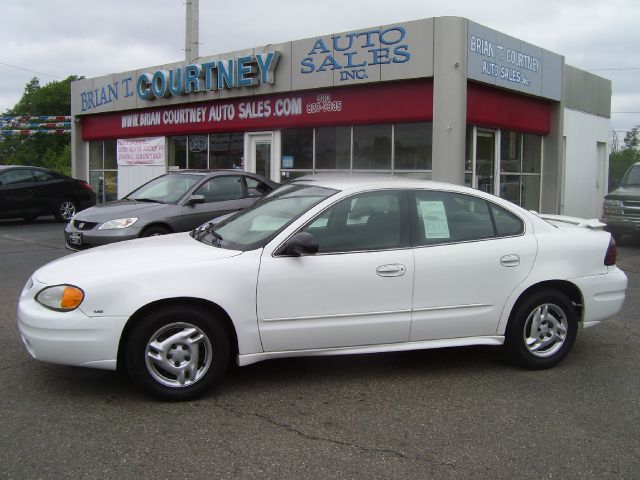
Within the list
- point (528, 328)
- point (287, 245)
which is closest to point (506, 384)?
point (528, 328)

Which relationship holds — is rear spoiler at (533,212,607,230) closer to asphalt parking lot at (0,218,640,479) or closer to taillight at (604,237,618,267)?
taillight at (604,237,618,267)

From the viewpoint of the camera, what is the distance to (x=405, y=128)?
13.6 metres

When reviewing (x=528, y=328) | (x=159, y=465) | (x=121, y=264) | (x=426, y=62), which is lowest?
(x=159, y=465)

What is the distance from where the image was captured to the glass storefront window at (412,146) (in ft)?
43.8

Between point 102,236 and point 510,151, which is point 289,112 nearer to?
point 510,151

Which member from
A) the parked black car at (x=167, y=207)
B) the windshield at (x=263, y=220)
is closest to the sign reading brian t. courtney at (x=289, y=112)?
the parked black car at (x=167, y=207)

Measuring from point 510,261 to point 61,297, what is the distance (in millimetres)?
3215

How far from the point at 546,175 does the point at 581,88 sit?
3313 mm

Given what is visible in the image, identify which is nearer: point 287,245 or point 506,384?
point 287,245

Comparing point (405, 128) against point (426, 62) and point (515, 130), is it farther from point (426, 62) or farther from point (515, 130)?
point (515, 130)

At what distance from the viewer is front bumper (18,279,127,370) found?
4051 mm

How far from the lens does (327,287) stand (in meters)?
4.42

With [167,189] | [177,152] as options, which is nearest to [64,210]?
[177,152]

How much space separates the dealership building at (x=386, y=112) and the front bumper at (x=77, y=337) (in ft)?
31.1
